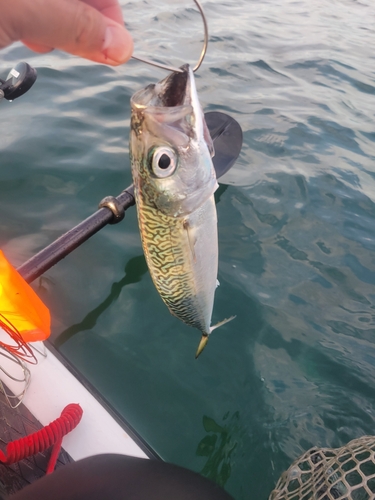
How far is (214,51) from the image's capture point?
789cm

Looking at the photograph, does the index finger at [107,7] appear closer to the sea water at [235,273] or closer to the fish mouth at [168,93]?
the fish mouth at [168,93]

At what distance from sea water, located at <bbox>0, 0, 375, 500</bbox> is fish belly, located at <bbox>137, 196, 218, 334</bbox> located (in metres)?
1.22

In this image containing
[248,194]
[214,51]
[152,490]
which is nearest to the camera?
[152,490]

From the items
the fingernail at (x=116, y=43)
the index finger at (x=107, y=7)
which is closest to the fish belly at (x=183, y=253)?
the fingernail at (x=116, y=43)

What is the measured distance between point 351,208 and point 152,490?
12.7 feet

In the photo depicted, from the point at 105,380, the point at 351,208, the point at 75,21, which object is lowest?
the point at 105,380

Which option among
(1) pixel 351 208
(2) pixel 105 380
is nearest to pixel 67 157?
(2) pixel 105 380

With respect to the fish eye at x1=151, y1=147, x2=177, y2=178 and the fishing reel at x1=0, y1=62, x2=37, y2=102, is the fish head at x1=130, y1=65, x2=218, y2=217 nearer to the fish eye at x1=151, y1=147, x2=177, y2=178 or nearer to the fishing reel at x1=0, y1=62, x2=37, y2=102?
the fish eye at x1=151, y1=147, x2=177, y2=178

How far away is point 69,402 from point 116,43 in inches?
81.3

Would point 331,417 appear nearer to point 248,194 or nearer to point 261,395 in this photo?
point 261,395

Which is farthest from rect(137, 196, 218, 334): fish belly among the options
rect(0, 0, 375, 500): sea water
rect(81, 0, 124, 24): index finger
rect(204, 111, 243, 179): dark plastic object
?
rect(204, 111, 243, 179): dark plastic object

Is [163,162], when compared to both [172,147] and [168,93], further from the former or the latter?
[168,93]

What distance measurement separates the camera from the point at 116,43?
1.22 metres

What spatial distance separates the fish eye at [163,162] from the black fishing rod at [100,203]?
1.37 meters
